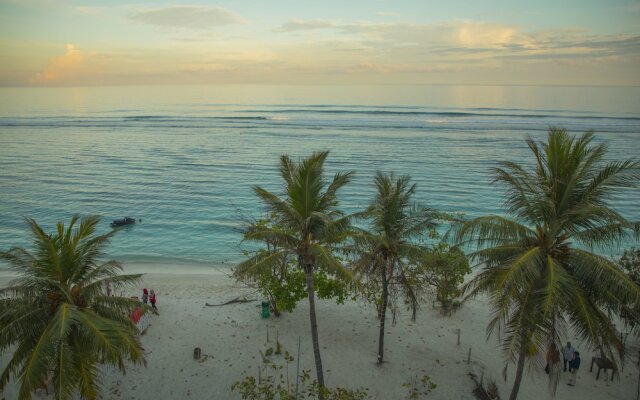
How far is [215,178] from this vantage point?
164 feet

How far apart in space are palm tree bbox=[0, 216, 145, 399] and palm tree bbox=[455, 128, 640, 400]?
8.53 meters

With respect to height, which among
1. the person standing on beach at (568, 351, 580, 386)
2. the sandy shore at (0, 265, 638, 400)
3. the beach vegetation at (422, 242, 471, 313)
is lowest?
the sandy shore at (0, 265, 638, 400)

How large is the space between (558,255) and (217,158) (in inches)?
2130

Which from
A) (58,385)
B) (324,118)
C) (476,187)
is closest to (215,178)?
(476,187)

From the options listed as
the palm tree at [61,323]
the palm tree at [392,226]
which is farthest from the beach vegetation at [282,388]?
the palm tree at [61,323]

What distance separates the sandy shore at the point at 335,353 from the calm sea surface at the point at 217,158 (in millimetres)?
11217

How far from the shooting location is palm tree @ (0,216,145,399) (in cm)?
912

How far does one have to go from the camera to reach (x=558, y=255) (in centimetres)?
1038

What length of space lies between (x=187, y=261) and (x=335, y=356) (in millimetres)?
16346

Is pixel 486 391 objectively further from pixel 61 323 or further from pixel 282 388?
pixel 61 323

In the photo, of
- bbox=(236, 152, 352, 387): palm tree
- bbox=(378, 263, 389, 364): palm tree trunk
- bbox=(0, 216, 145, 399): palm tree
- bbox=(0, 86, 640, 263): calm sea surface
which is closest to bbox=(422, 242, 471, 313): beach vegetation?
bbox=(378, 263, 389, 364): palm tree trunk

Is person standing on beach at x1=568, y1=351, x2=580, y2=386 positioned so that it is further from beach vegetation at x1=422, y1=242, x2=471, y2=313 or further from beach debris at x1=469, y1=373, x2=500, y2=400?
beach vegetation at x1=422, y1=242, x2=471, y2=313

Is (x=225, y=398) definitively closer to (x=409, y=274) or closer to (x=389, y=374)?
(x=389, y=374)

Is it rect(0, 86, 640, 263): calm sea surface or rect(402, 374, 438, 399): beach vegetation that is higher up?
rect(0, 86, 640, 263): calm sea surface
